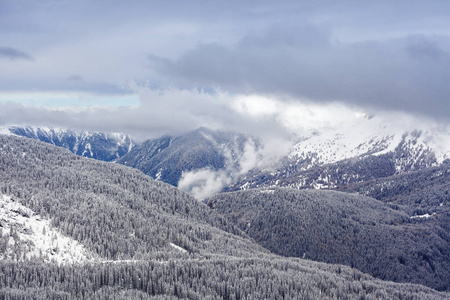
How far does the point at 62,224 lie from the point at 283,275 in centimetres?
9484

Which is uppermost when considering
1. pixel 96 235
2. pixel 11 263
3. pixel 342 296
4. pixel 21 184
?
pixel 21 184

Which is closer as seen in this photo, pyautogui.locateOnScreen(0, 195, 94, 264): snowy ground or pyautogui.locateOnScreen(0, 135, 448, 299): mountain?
pyautogui.locateOnScreen(0, 135, 448, 299): mountain

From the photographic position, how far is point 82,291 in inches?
4087

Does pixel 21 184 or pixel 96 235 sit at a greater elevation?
pixel 21 184

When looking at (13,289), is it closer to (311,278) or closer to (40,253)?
(40,253)

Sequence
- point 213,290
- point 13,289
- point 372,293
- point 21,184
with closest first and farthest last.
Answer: point 13,289, point 213,290, point 372,293, point 21,184

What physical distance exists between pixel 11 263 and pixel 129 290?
117 feet

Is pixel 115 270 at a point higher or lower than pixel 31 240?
lower

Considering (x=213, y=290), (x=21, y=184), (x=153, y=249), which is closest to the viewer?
(x=213, y=290)

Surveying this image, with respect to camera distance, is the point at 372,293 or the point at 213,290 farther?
the point at 372,293

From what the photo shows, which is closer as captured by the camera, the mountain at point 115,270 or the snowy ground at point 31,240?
the mountain at point 115,270

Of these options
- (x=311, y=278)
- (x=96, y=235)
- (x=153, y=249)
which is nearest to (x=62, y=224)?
(x=96, y=235)

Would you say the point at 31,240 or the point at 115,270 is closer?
the point at 115,270

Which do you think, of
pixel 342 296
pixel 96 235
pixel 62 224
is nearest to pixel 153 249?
pixel 96 235
